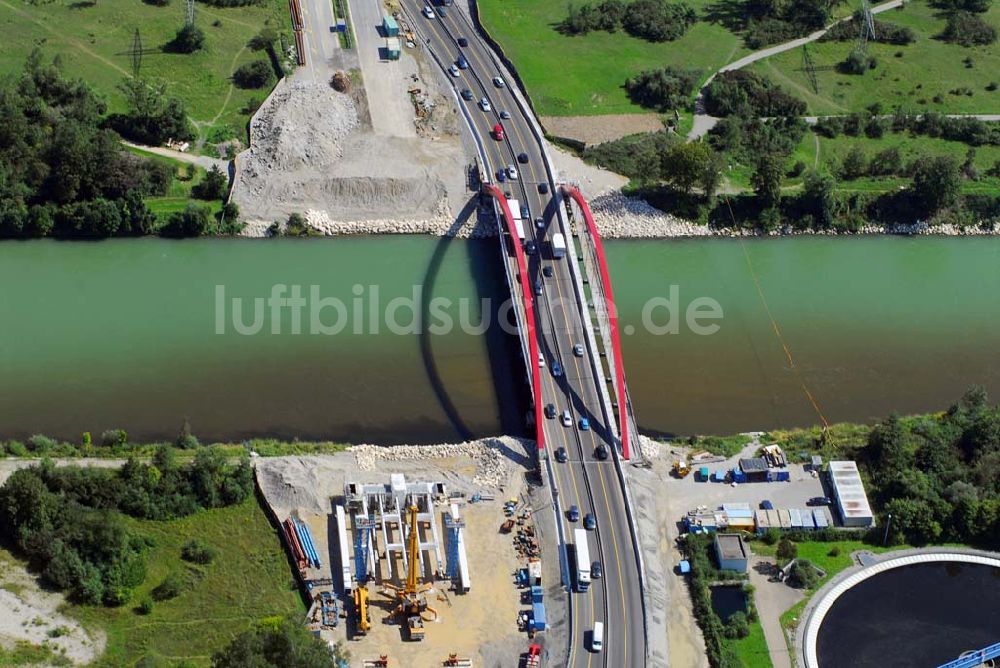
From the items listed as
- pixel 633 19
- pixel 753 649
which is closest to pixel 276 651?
pixel 753 649

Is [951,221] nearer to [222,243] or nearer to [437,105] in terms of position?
[437,105]

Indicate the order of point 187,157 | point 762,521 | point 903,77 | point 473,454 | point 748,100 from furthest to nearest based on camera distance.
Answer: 1. point 903,77
2. point 748,100
3. point 187,157
4. point 473,454
5. point 762,521

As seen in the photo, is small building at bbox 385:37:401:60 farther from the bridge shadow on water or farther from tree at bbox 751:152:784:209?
tree at bbox 751:152:784:209

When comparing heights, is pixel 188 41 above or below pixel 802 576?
above

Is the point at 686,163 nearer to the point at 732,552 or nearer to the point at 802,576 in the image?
the point at 732,552

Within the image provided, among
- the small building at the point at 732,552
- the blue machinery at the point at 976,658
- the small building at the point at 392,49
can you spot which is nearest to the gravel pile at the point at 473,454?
the small building at the point at 732,552

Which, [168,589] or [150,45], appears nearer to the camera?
[168,589]

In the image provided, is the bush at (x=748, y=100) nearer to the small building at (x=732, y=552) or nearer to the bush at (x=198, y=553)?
the small building at (x=732, y=552)
